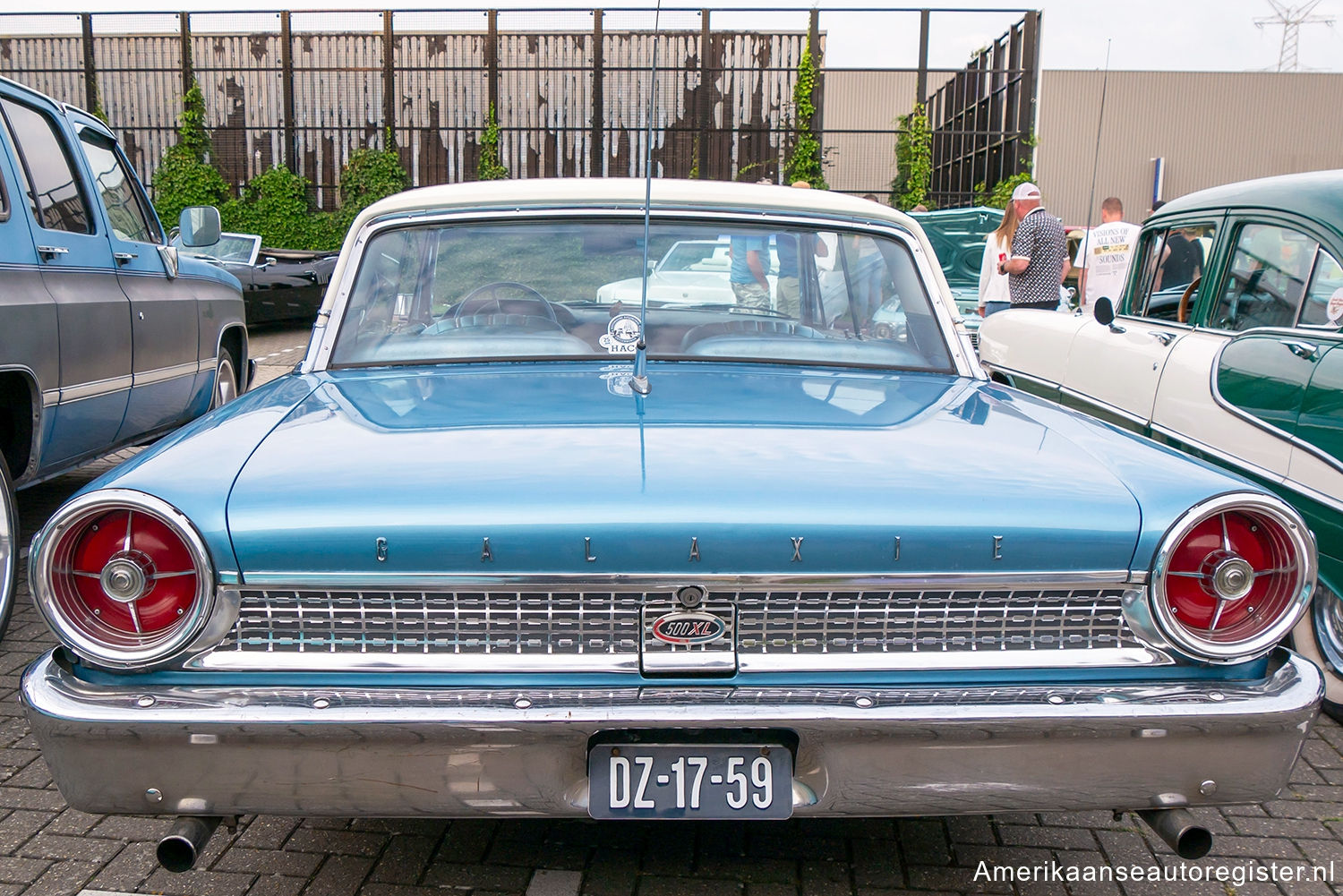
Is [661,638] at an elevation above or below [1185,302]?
below

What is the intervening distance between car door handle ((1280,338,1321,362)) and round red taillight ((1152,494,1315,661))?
173 centimetres

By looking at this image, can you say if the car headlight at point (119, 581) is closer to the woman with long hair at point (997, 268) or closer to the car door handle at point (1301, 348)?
the car door handle at point (1301, 348)

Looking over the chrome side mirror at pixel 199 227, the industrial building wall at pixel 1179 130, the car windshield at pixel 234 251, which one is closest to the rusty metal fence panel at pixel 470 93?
the industrial building wall at pixel 1179 130

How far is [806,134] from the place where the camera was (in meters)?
20.5

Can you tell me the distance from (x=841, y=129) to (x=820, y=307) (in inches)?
730

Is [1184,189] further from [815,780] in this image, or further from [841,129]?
[815,780]

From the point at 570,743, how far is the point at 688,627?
0.28 meters

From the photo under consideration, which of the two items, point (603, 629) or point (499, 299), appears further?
point (499, 299)

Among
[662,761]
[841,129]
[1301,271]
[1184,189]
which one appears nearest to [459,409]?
[662,761]

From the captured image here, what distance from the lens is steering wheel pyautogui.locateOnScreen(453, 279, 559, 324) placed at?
3188 mm

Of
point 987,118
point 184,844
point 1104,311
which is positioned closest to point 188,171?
point 987,118

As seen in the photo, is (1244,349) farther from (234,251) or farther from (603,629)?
(234,251)

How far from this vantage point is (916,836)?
8.95ft

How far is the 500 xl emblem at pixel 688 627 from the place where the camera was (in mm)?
1977
